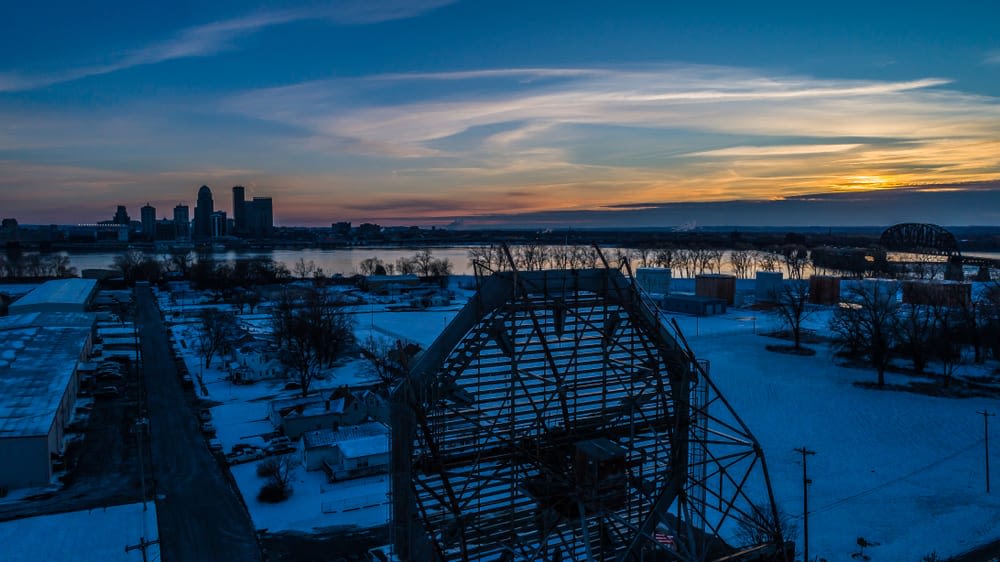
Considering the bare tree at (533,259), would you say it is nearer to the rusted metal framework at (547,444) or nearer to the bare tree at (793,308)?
the rusted metal framework at (547,444)

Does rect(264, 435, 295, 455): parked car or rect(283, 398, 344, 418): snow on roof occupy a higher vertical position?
rect(283, 398, 344, 418): snow on roof

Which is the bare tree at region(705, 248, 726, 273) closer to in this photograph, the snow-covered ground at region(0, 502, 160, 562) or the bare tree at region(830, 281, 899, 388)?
the bare tree at region(830, 281, 899, 388)

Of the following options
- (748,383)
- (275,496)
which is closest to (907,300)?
(748,383)

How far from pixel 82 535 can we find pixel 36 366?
12731 millimetres

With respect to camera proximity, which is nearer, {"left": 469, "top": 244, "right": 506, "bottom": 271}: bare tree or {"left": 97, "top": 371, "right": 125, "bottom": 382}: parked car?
{"left": 469, "top": 244, "right": 506, "bottom": 271}: bare tree

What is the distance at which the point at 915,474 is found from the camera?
17156 millimetres

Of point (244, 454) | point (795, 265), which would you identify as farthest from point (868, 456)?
point (795, 265)

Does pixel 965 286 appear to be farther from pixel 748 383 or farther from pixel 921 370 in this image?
pixel 748 383

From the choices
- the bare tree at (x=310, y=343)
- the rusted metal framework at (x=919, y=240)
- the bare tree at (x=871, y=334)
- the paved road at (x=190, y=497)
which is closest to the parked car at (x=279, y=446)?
the paved road at (x=190, y=497)

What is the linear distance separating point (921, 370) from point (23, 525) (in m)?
33.4

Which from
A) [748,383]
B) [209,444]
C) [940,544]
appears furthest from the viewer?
[748,383]

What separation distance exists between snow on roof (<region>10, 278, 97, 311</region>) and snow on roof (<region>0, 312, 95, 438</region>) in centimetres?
552

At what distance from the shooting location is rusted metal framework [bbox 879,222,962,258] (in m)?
91.1

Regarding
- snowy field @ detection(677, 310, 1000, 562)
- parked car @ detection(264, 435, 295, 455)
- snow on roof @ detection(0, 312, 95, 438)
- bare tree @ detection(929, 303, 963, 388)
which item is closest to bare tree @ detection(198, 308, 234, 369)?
snow on roof @ detection(0, 312, 95, 438)
